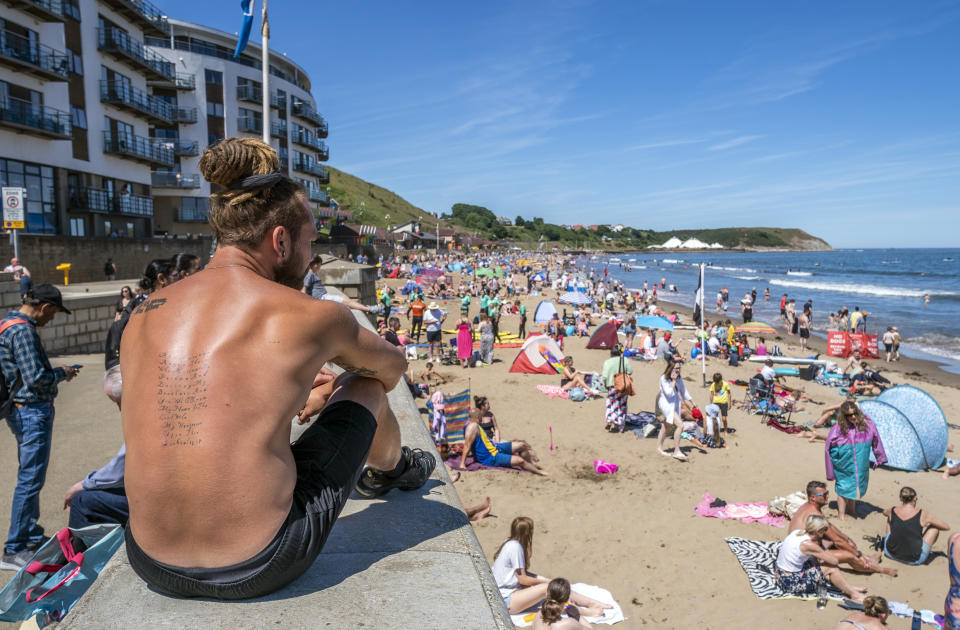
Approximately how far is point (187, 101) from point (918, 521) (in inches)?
1562

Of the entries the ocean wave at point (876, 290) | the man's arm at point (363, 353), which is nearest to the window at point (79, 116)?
the man's arm at point (363, 353)

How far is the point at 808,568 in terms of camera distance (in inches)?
217

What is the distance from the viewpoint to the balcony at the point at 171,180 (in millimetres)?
32594

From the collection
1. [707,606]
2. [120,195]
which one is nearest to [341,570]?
[707,606]

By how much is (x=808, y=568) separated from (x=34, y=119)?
24681mm

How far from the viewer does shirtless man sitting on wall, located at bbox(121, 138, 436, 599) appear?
1.36 m

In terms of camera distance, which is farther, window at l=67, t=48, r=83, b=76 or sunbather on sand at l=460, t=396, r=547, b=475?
window at l=67, t=48, r=83, b=76

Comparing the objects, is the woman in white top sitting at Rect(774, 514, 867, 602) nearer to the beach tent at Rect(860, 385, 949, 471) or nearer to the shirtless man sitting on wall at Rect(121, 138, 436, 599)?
the beach tent at Rect(860, 385, 949, 471)

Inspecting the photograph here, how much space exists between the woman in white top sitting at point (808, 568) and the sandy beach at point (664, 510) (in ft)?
0.55

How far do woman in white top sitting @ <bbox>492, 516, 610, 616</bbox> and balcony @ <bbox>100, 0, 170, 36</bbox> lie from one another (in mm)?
28831

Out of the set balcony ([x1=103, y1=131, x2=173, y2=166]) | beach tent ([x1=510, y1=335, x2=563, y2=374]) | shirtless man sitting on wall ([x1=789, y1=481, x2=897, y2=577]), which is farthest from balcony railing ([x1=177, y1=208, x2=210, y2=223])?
shirtless man sitting on wall ([x1=789, y1=481, x2=897, y2=577])

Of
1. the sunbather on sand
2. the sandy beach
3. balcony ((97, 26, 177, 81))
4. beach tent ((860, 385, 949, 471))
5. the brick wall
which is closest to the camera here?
the sandy beach

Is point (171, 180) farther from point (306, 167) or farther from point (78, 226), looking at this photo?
point (306, 167)

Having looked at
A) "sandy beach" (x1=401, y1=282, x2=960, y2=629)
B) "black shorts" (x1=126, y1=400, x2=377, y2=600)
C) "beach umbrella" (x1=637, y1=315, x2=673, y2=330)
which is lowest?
"sandy beach" (x1=401, y1=282, x2=960, y2=629)
